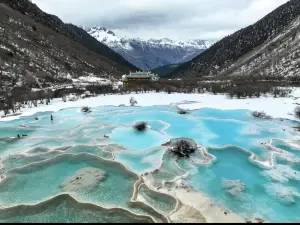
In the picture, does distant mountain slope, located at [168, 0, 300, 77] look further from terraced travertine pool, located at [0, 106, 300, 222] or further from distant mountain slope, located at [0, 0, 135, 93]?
terraced travertine pool, located at [0, 106, 300, 222]

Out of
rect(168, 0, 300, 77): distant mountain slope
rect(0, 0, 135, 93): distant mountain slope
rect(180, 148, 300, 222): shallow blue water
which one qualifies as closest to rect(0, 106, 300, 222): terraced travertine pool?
rect(180, 148, 300, 222): shallow blue water

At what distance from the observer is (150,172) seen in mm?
19297

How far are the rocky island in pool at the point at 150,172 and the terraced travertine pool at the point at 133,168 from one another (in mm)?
59

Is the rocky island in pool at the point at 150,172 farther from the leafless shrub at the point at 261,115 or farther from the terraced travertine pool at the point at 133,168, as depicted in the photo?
the leafless shrub at the point at 261,115

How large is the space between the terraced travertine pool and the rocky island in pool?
6 centimetres

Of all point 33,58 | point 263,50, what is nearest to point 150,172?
point 33,58

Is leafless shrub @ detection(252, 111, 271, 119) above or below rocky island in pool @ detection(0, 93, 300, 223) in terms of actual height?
above

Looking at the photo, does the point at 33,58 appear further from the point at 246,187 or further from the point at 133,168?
the point at 246,187

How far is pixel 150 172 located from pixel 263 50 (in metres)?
117

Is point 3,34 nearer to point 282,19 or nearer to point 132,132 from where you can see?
point 132,132

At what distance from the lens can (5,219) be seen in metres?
14.2

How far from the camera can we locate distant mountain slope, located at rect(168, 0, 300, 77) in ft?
319

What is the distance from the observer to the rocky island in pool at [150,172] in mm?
14740

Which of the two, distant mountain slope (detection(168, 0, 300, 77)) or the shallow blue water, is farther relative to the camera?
distant mountain slope (detection(168, 0, 300, 77))
